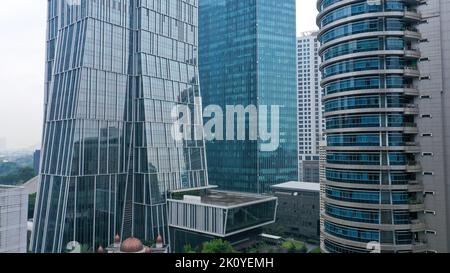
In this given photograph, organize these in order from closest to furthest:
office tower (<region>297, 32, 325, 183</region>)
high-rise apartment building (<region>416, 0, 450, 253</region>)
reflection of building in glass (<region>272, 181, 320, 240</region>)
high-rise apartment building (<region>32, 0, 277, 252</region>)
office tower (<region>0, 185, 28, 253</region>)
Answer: office tower (<region>0, 185, 28, 253</region>) → high-rise apartment building (<region>416, 0, 450, 253</region>) → high-rise apartment building (<region>32, 0, 277, 252</region>) → reflection of building in glass (<region>272, 181, 320, 240</region>) → office tower (<region>297, 32, 325, 183</region>)

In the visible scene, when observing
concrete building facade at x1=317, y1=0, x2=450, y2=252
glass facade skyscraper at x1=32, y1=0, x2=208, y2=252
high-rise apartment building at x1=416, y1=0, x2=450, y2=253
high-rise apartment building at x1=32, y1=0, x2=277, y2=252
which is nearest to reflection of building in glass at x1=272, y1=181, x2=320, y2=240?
high-rise apartment building at x1=32, y1=0, x2=277, y2=252

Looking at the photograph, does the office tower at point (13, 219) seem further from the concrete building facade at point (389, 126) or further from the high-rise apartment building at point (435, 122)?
the high-rise apartment building at point (435, 122)

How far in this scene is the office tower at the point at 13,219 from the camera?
15.2 ft

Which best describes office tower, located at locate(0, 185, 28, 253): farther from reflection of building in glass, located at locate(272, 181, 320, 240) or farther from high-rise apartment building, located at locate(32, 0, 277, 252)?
reflection of building in glass, located at locate(272, 181, 320, 240)

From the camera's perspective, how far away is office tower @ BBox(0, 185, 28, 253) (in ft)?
15.2

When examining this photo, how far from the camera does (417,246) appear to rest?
7039 millimetres

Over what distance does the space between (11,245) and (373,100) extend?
7.38m

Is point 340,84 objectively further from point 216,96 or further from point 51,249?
point 51,249

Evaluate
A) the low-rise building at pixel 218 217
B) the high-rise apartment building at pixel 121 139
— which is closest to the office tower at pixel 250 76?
the high-rise apartment building at pixel 121 139

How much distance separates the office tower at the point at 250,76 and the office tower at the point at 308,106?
352mm

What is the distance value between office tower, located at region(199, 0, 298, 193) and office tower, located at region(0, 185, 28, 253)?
9682 mm

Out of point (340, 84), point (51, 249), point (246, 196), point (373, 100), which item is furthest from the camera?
point (246, 196)

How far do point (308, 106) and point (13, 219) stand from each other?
38.8 ft

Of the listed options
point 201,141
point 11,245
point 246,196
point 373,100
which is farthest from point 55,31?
point 373,100
